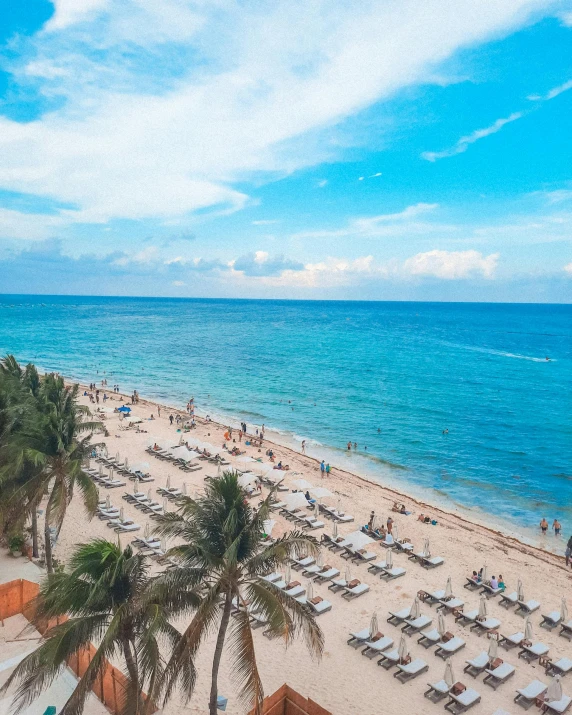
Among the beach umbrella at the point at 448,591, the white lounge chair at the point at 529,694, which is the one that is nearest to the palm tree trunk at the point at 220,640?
the white lounge chair at the point at 529,694

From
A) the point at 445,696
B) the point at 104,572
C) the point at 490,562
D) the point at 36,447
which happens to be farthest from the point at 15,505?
the point at 490,562

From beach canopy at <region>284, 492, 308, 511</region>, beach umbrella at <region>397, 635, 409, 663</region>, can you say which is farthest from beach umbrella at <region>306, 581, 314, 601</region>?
beach canopy at <region>284, 492, 308, 511</region>

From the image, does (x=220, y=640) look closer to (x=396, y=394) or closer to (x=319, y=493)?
(x=319, y=493)

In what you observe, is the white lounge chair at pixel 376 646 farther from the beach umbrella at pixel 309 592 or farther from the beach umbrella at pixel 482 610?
the beach umbrella at pixel 482 610

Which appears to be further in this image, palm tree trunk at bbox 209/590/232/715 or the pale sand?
the pale sand

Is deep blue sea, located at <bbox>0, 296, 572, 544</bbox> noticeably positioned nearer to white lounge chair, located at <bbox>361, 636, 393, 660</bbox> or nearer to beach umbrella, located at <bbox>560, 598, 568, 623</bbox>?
beach umbrella, located at <bbox>560, 598, 568, 623</bbox>

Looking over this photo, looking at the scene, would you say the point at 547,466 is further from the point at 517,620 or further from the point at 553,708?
the point at 553,708
